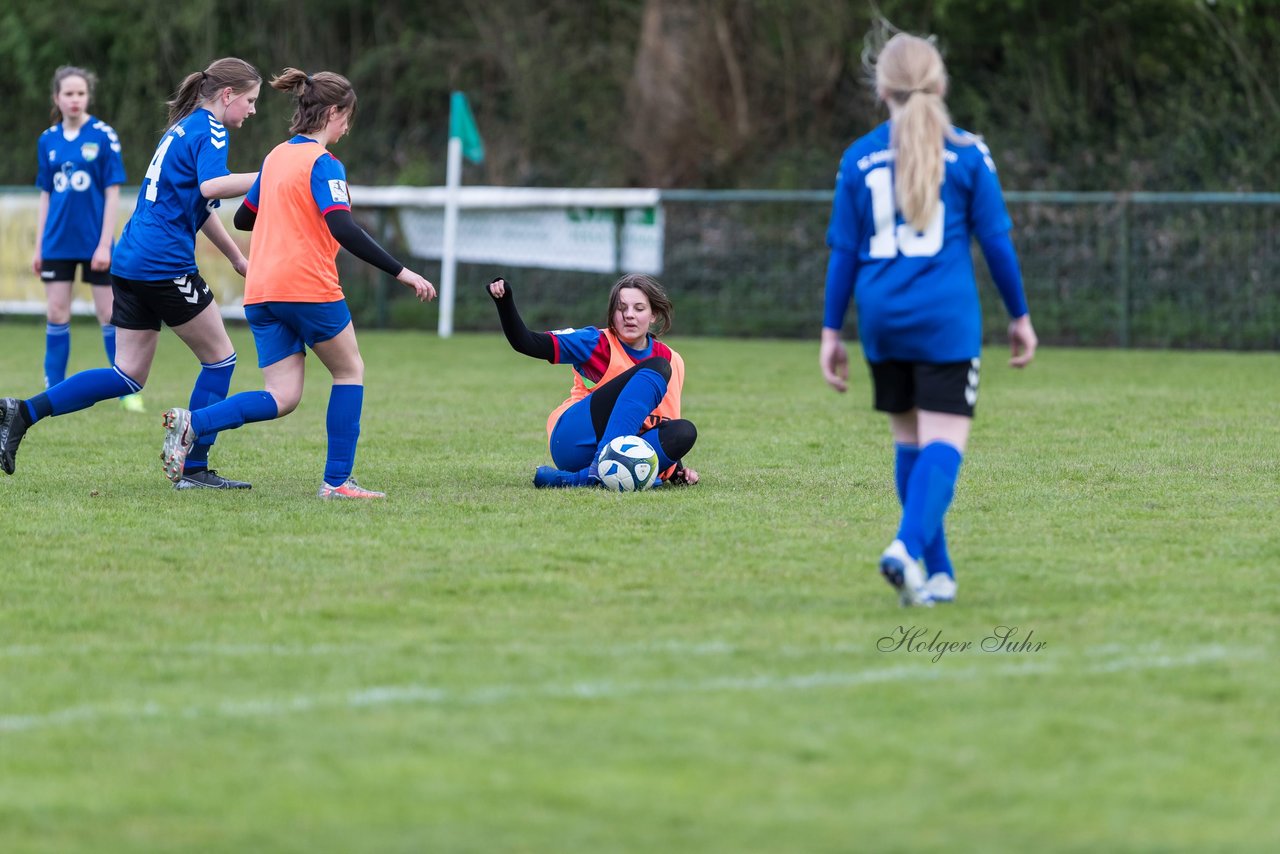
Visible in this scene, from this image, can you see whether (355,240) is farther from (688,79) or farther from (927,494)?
(688,79)

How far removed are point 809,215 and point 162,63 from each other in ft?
36.1

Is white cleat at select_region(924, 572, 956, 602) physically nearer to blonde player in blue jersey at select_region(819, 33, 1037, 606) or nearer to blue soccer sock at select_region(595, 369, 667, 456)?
blonde player in blue jersey at select_region(819, 33, 1037, 606)

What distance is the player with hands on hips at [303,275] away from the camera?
7117 mm

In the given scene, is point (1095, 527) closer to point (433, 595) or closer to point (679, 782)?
point (433, 595)

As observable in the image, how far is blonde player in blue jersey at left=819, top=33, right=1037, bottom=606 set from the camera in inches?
199

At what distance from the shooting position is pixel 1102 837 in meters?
3.18

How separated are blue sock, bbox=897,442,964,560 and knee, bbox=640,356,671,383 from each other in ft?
9.02

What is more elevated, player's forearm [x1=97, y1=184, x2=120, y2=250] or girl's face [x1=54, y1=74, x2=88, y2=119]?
girl's face [x1=54, y1=74, x2=88, y2=119]

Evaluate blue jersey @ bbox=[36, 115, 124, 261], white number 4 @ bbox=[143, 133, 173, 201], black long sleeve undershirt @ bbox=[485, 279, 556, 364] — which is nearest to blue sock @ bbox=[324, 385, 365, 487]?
black long sleeve undershirt @ bbox=[485, 279, 556, 364]

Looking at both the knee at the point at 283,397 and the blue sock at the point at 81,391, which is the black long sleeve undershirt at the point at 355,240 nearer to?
the knee at the point at 283,397

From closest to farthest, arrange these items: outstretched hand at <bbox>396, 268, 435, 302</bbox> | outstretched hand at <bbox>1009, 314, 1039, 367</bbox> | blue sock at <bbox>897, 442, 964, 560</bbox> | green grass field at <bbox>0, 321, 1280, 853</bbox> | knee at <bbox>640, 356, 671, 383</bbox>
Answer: green grass field at <bbox>0, 321, 1280, 853</bbox>, blue sock at <bbox>897, 442, 964, 560</bbox>, outstretched hand at <bbox>1009, 314, 1039, 367</bbox>, outstretched hand at <bbox>396, 268, 435, 302</bbox>, knee at <bbox>640, 356, 671, 383</bbox>

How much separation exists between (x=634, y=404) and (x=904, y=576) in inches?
114

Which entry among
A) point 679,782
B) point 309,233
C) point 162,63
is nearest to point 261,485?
point 309,233

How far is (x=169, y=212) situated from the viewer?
307 inches
